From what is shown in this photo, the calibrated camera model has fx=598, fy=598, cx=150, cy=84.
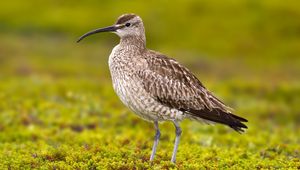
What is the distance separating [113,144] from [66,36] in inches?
1437

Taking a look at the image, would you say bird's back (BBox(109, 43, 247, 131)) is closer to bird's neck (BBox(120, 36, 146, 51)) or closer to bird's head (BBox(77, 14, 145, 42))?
bird's neck (BBox(120, 36, 146, 51))

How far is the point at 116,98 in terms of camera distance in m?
24.3

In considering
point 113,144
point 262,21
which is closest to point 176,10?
point 262,21

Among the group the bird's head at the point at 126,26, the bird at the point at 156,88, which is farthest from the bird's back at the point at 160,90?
the bird's head at the point at 126,26

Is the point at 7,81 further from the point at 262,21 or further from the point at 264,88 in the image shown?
the point at 262,21

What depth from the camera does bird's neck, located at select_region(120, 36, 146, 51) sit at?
13258 mm

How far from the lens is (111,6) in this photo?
5488 cm

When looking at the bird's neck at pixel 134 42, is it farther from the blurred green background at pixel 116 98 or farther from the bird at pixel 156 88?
the blurred green background at pixel 116 98

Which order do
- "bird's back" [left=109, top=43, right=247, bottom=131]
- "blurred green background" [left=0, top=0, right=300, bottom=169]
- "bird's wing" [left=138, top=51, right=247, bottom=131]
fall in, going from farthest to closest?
"blurred green background" [left=0, top=0, right=300, bottom=169], "bird's wing" [left=138, top=51, right=247, bottom=131], "bird's back" [left=109, top=43, right=247, bottom=131]

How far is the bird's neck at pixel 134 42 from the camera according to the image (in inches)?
522

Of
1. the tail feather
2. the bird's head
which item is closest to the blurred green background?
the tail feather

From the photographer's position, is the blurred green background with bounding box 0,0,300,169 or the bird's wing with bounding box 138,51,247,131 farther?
the blurred green background with bounding box 0,0,300,169

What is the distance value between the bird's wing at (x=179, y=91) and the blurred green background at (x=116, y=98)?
3.45 feet

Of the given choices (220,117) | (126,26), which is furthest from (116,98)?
(220,117)
